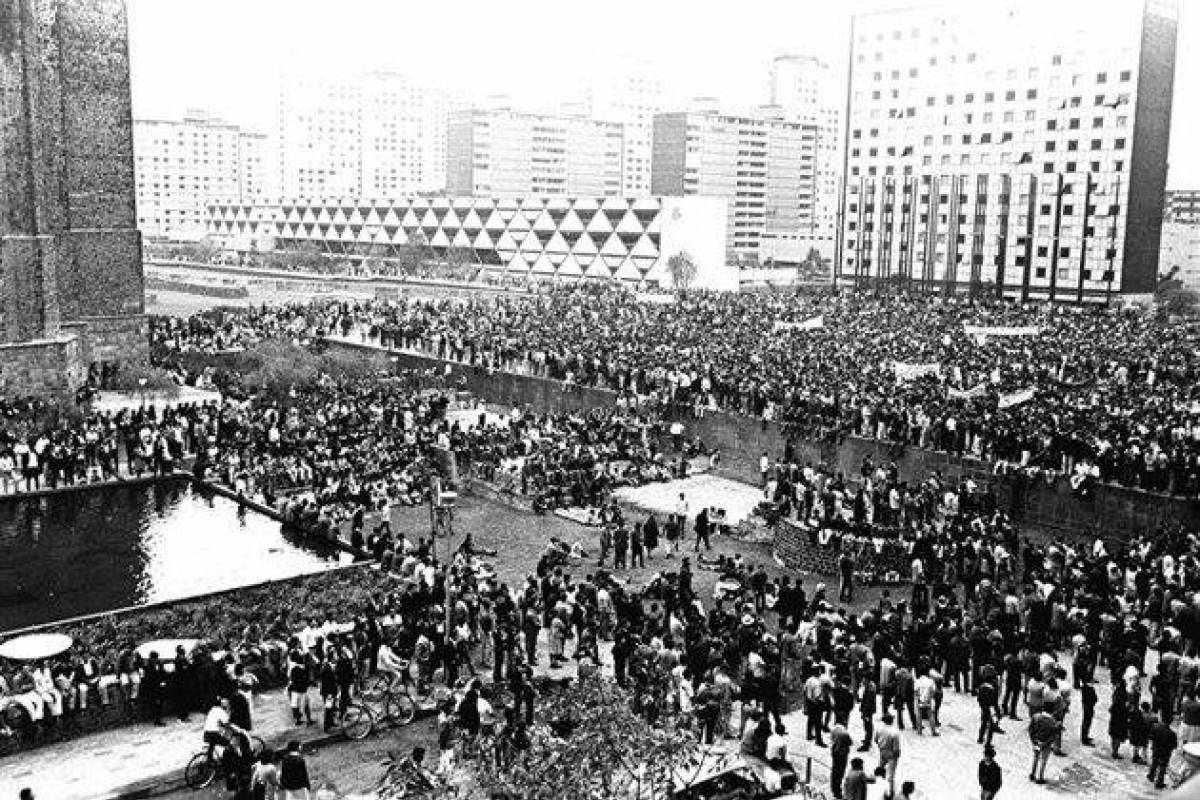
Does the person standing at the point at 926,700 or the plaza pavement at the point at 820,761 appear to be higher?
the person standing at the point at 926,700

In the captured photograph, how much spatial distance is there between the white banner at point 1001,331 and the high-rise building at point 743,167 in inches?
3688

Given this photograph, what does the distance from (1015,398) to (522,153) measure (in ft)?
467

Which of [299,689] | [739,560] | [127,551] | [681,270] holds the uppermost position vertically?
[681,270]

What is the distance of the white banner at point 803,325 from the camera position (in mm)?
48562

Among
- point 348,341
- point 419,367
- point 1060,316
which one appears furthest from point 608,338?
point 1060,316

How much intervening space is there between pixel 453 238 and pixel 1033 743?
10605 cm

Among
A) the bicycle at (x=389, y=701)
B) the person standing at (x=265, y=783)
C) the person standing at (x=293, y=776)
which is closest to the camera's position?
the person standing at (x=293, y=776)

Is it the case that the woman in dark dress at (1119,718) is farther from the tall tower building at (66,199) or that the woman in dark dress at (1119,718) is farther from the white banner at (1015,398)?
the tall tower building at (66,199)

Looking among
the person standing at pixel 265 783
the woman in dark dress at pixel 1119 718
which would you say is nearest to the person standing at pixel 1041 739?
the woman in dark dress at pixel 1119 718

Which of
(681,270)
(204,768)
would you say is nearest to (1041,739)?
(204,768)

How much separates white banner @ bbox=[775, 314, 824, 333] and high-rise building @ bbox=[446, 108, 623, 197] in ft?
383

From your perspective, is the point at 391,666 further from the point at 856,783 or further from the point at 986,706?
the point at 986,706

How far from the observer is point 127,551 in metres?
26.1

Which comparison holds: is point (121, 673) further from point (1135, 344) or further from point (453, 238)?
point (453, 238)
